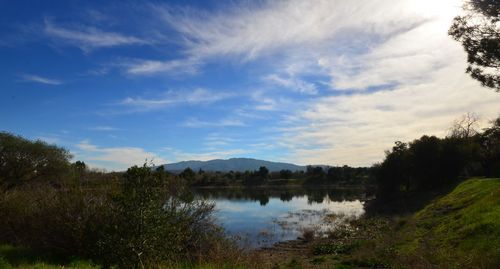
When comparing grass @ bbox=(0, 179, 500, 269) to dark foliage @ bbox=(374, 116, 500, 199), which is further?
dark foliage @ bbox=(374, 116, 500, 199)

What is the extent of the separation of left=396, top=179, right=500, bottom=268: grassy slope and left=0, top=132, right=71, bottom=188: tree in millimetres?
34878

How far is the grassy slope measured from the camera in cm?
1407

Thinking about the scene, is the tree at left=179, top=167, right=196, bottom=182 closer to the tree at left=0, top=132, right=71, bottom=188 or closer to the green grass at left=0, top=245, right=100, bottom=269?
the green grass at left=0, top=245, right=100, bottom=269

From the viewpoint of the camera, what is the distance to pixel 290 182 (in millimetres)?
150125

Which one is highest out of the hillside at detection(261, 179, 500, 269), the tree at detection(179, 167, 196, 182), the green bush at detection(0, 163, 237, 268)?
the tree at detection(179, 167, 196, 182)

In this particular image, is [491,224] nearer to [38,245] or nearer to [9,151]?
[38,245]

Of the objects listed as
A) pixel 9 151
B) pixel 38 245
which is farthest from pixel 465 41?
pixel 9 151

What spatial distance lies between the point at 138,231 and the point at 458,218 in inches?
813

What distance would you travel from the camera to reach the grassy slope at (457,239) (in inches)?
554

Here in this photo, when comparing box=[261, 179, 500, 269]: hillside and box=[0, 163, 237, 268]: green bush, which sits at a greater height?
box=[0, 163, 237, 268]: green bush

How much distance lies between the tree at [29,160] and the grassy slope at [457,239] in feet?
114

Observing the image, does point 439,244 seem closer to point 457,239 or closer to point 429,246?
point 457,239

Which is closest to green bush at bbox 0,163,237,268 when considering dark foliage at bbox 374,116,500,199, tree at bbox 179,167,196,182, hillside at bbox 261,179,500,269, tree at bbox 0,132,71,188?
tree at bbox 179,167,196,182

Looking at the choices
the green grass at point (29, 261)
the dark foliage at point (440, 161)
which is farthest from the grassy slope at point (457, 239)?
the dark foliage at point (440, 161)
